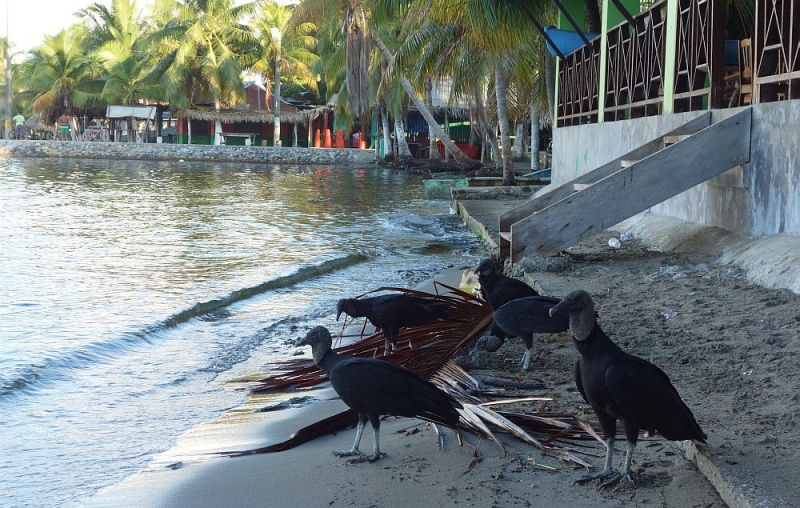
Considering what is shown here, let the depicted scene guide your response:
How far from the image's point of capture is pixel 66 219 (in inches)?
782

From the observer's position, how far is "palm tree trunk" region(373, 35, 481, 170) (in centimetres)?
3136

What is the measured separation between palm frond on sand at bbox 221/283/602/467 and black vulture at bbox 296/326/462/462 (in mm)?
238

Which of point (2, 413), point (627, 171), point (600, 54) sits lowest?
point (2, 413)

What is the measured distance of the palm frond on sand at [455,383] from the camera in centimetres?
415

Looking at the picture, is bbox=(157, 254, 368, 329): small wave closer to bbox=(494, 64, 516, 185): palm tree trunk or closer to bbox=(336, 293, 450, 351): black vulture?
bbox=(336, 293, 450, 351): black vulture

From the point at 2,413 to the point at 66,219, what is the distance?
1475 cm

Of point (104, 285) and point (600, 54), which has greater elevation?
point (600, 54)

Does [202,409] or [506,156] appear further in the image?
[506,156]

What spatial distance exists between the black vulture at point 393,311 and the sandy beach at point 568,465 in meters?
0.61

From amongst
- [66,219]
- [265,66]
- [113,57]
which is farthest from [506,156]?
[113,57]

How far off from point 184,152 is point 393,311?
49.4 m

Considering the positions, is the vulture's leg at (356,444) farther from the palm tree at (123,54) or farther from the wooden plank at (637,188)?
the palm tree at (123,54)

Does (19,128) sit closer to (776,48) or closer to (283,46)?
(283,46)

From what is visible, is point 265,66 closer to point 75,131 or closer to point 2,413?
point 75,131
